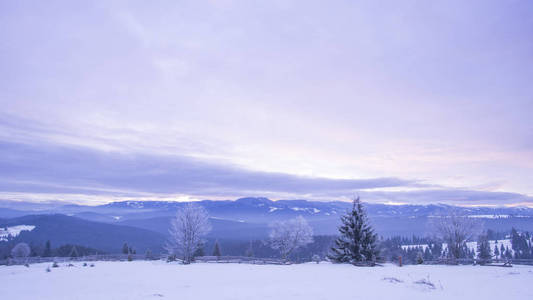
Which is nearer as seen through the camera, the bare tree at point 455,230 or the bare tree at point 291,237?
the bare tree at point 455,230

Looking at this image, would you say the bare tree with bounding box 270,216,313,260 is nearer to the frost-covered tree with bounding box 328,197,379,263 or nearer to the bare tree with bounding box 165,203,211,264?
the bare tree with bounding box 165,203,211,264

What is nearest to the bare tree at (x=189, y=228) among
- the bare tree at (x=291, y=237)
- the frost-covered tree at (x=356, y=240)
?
the bare tree at (x=291, y=237)

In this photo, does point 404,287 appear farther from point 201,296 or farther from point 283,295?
point 201,296

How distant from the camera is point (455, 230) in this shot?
138 feet

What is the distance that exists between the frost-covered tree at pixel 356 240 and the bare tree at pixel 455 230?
1761cm

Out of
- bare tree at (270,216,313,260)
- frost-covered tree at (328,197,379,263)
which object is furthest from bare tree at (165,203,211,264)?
frost-covered tree at (328,197,379,263)

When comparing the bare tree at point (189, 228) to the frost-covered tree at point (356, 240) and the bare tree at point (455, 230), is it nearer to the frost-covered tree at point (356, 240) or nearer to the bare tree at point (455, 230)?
the frost-covered tree at point (356, 240)

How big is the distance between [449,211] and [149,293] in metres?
46.9

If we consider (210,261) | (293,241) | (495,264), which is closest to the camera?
(495,264)

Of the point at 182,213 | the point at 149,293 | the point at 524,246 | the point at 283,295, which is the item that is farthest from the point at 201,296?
the point at 524,246

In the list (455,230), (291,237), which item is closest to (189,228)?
(291,237)

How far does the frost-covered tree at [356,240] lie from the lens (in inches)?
1242

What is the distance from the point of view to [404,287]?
1493cm

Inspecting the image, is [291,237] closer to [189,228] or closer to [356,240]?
[189,228]
